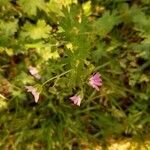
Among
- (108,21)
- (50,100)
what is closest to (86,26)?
(108,21)

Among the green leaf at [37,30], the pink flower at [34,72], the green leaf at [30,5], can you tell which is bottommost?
the pink flower at [34,72]

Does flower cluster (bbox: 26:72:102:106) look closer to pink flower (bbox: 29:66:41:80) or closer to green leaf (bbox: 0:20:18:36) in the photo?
pink flower (bbox: 29:66:41:80)

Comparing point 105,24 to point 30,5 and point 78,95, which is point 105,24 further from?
point 78,95

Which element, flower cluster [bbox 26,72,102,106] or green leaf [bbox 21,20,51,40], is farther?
green leaf [bbox 21,20,51,40]

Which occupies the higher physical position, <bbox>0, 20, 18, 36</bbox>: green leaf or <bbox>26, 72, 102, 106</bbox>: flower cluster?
<bbox>0, 20, 18, 36</bbox>: green leaf

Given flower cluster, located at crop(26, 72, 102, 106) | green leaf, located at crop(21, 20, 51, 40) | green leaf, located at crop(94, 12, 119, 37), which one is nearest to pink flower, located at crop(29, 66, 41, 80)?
green leaf, located at crop(21, 20, 51, 40)

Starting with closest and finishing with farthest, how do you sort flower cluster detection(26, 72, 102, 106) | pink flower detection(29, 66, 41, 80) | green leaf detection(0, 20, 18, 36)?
1. flower cluster detection(26, 72, 102, 106)
2. pink flower detection(29, 66, 41, 80)
3. green leaf detection(0, 20, 18, 36)

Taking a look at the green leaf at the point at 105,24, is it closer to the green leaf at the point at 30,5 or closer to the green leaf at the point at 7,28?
the green leaf at the point at 30,5

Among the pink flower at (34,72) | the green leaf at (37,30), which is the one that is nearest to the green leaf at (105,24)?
the green leaf at (37,30)

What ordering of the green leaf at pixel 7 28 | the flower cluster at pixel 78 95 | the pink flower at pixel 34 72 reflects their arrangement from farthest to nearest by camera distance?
Result: the green leaf at pixel 7 28 → the pink flower at pixel 34 72 → the flower cluster at pixel 78 95

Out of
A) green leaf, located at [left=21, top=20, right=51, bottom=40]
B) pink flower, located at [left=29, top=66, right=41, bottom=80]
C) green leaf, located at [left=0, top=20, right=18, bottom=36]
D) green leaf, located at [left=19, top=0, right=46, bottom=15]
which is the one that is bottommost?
pink flower, located at [left=29, top=66, right=41, bottom=80]

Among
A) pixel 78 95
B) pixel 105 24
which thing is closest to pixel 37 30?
pixel 105 24

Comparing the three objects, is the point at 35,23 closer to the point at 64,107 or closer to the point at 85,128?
the point at 64,107
